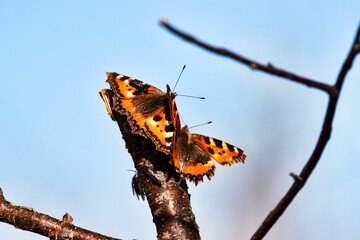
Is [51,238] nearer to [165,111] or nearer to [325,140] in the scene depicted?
[165,111]

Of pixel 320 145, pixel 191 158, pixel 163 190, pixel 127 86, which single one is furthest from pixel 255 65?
pixel 127 86

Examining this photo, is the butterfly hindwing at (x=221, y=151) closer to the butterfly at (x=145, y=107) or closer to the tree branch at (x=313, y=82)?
the butterfly at (x=145, y=107)

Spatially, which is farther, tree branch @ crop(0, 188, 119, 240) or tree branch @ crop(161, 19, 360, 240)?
tree branch @ crop(0, 188, 119, 240)

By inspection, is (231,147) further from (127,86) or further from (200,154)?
(127,86)

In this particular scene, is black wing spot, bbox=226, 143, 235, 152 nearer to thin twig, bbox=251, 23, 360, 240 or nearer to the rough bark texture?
the rough bark texture

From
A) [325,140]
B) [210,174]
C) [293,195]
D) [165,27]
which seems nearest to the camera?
[165,27]

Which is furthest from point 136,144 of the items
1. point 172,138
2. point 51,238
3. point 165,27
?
point 165,27

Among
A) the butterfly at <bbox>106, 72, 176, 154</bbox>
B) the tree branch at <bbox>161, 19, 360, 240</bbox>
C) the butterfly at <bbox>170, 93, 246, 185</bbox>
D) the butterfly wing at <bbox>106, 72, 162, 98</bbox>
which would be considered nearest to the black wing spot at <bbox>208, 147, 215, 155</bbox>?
the butterfly at <bbox>170, 93, 246, 185</bbox>
